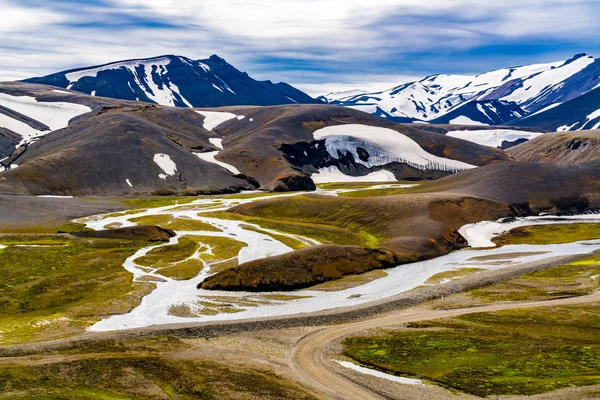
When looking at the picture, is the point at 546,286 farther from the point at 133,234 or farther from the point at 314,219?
the point at 133,234

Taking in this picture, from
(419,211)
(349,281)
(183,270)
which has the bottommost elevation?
(183,270)

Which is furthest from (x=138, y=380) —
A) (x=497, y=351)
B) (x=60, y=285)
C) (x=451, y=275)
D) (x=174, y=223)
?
(x=174, y=223)

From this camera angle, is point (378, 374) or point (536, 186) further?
point (536, 186)

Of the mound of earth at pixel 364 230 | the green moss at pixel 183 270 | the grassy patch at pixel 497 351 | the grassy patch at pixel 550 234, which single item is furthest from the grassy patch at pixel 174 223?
the grassy patch at pixel 497 351

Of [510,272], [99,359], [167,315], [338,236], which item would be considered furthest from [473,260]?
[99,359]

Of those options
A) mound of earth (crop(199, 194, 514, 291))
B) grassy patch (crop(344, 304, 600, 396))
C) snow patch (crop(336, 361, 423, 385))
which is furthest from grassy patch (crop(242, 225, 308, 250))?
snow patch (crop(336, 361, 423, 385))
